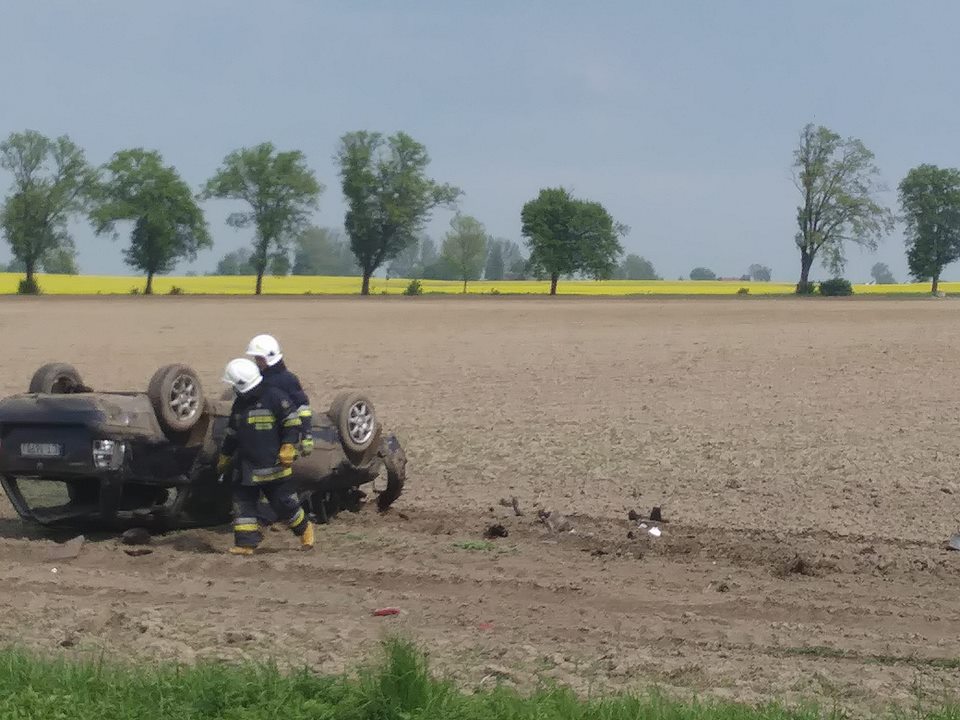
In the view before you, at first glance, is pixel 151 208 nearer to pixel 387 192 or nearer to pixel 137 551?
pixel 387 192

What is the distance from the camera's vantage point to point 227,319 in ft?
138

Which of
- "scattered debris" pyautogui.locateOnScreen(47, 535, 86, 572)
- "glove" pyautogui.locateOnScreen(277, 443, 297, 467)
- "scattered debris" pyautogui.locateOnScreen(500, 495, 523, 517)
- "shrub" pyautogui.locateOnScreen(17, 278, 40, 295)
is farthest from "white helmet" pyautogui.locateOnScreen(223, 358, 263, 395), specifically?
"shrub" pyautogui.locateOnScreen(17, 278, 40, 295)

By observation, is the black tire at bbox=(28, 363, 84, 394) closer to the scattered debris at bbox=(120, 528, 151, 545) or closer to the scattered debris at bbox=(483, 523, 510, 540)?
the scattered debris at bbox=(120, 528, 151, 545)

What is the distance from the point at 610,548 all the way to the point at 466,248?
390ft

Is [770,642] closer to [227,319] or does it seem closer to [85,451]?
[85,451]

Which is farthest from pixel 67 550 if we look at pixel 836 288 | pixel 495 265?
pixel 495 265

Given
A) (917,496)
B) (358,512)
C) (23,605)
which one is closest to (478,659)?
(23,605)

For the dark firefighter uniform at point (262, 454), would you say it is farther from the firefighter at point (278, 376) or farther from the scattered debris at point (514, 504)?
the scattered debris at point (514, 504)

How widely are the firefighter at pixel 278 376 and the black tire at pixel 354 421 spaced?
73 cm

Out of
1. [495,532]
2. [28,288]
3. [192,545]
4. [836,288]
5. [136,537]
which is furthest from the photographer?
[836,288]

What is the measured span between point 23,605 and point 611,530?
Result: 4877 millimetres

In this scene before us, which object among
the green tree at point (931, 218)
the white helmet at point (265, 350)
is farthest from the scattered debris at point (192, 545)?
the green tree at point (931, 218)

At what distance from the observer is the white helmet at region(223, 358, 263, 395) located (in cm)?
1017

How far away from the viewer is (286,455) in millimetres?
10109
